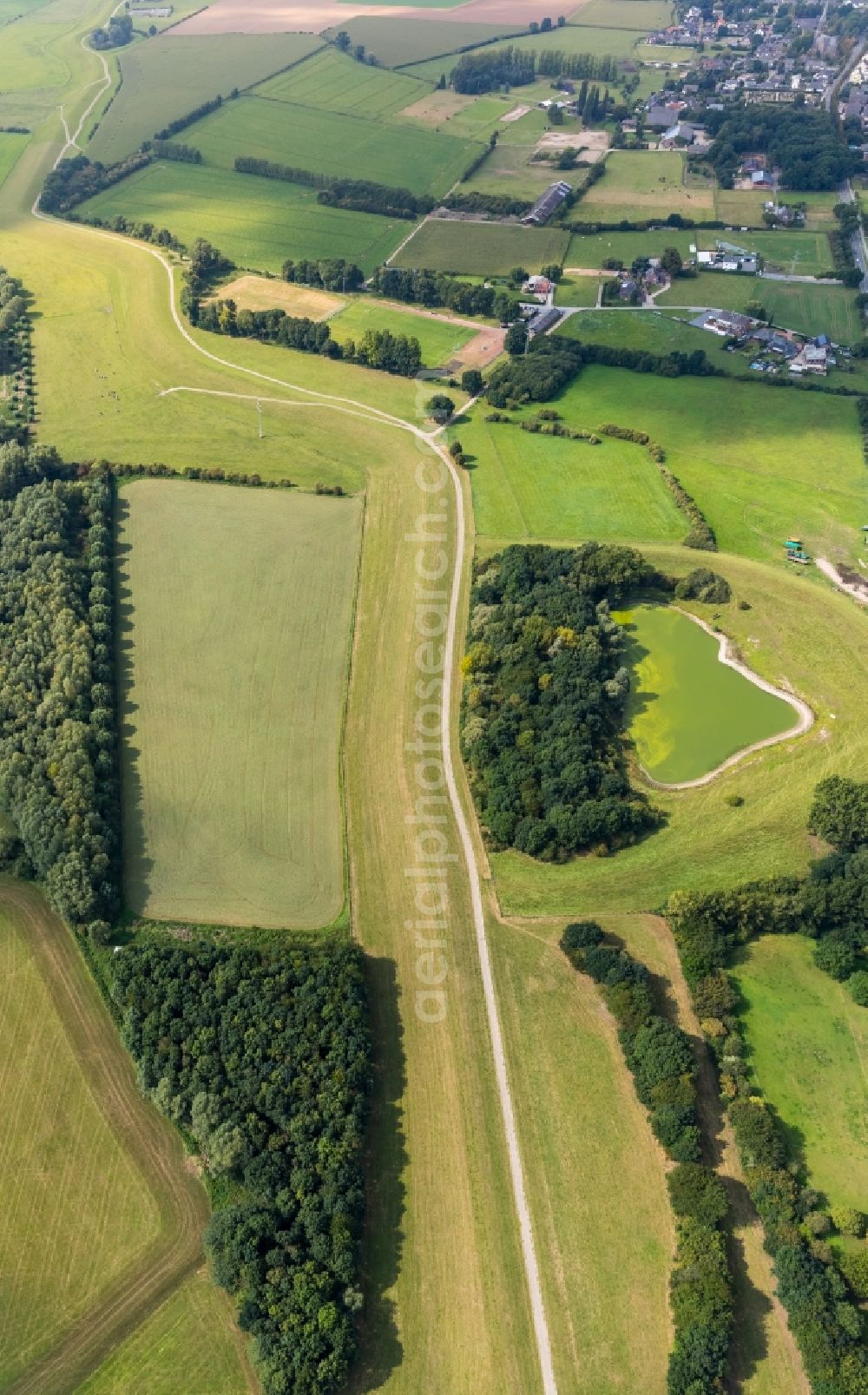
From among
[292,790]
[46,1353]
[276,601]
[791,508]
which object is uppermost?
[791,508]

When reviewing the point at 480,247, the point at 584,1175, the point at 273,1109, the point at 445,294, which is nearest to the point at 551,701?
the point at 584,1175

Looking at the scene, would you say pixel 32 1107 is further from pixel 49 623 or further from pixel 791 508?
pixel 791 508

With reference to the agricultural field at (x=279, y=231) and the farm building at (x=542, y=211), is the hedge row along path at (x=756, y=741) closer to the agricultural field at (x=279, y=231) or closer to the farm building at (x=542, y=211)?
the agricultural field at (x=279, y=231)

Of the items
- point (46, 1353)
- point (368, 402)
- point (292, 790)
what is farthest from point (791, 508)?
point (46, 1353)

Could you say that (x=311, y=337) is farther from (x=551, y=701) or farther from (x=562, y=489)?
(x=551, y=701)

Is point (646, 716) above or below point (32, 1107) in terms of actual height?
above
